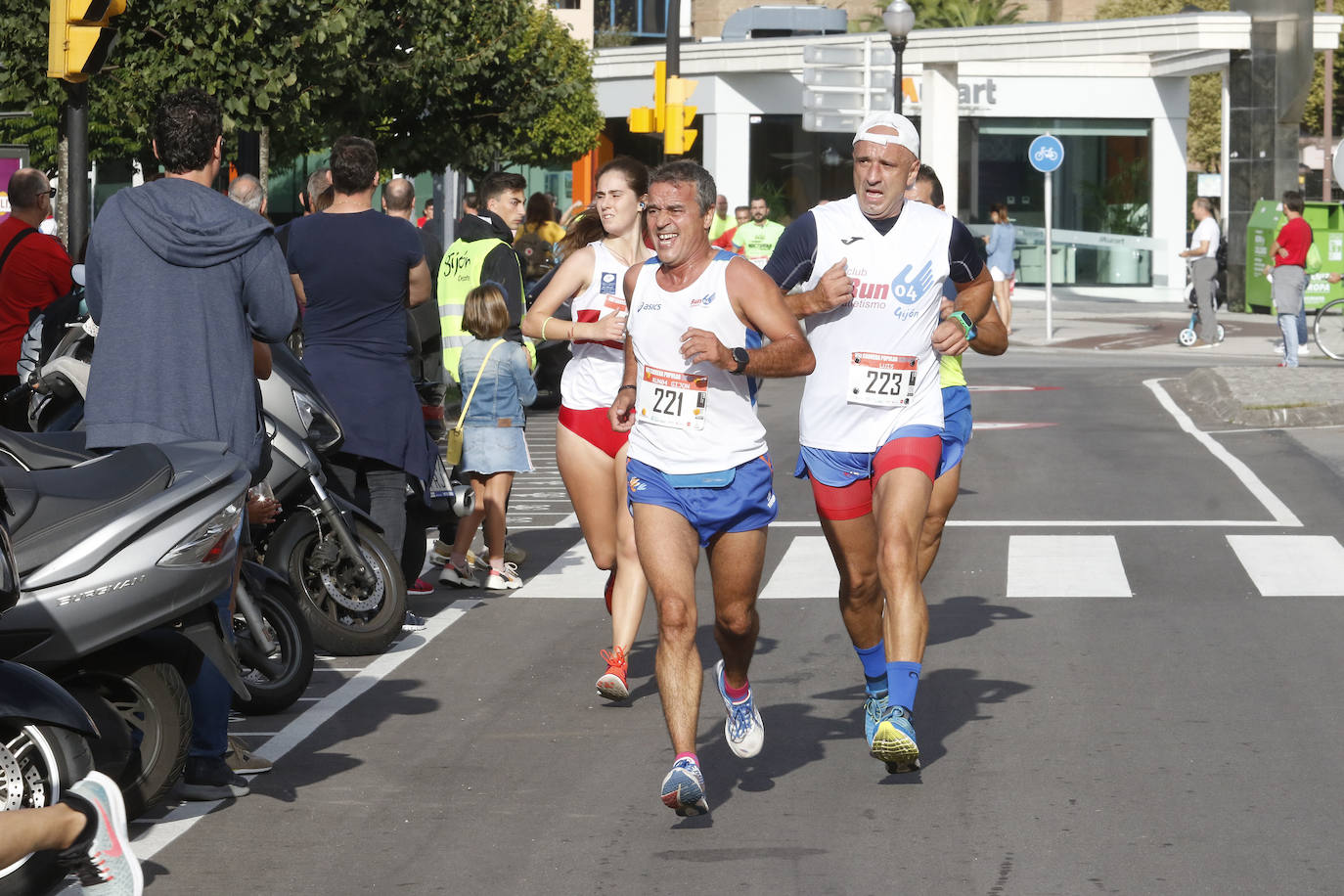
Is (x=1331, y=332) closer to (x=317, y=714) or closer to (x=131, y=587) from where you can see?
(x=317, y=714)

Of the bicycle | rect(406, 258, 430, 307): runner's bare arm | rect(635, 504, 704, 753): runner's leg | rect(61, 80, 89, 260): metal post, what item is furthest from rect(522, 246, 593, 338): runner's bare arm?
the bicycle

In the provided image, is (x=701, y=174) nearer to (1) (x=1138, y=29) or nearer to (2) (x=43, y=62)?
(2) (x=43, y=62)

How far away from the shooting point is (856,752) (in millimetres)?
6660

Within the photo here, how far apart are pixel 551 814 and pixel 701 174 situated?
1.93 m

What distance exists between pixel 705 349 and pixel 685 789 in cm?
121

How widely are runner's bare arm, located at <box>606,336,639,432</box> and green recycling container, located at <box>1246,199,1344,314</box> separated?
2178 cm

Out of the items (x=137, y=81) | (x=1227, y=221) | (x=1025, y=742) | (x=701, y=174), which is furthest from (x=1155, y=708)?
(x=1227, y=221)

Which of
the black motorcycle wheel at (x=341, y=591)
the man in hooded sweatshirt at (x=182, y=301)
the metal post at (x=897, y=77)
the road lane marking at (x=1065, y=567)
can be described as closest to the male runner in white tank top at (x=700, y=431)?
the man in hooded sweatshirt at (x=182, y=301)

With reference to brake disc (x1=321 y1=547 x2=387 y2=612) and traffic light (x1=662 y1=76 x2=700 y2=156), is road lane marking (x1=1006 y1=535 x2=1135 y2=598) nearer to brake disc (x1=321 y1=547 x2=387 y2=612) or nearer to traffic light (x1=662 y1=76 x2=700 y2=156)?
brake disc (x1=321 y1=547 x2=387 y2=612)

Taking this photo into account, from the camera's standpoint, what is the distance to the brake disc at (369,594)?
26.9ft

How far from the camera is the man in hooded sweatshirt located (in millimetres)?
6113

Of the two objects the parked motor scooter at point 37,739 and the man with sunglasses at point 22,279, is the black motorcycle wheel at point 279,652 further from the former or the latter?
the man with sunglasses at point 22,279

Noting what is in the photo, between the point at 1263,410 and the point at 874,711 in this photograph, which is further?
the point at 1263,410

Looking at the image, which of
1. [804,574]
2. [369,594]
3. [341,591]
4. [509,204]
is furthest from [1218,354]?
[341,591]
